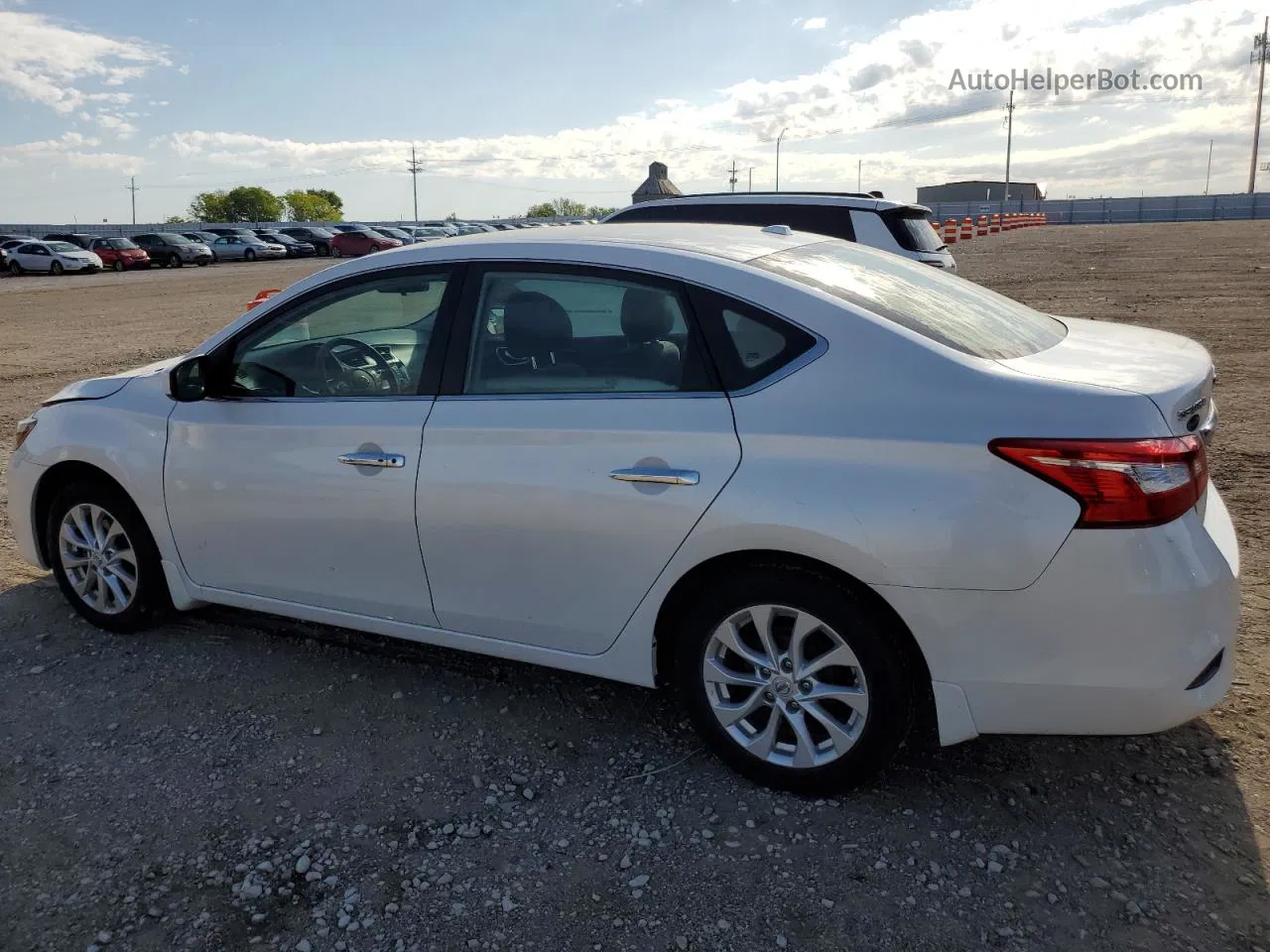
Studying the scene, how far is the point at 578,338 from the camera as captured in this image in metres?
3.43

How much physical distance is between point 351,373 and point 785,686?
6.49 feet

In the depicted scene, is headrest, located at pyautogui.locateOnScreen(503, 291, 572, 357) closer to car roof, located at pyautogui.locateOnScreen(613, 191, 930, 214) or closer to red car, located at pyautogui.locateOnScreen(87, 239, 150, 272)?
car roof, located at pyautogui.locateOnScreen(613, 191, 930, 214)

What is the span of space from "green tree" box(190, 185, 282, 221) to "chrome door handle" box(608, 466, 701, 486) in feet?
412

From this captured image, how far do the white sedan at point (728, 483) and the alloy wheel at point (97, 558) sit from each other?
173mm

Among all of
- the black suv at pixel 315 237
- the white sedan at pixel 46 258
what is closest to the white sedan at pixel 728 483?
the white sedan at pixel 46 258

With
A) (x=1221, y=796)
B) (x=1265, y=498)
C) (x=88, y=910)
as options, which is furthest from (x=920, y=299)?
(x=1265, y=498)

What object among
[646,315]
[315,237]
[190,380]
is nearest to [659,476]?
[646,315]

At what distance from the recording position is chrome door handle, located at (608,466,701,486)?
9.86 ft

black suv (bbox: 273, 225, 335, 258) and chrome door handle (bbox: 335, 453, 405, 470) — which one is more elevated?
black suv (bbox: 273, 225, 335, 258)

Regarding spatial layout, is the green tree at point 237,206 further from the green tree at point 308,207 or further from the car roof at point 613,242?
the car roof at point 613,242

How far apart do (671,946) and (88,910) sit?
1.55m

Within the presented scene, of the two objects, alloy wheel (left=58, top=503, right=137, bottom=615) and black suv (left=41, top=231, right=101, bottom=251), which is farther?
black suv (left=41, top=231, right=101, bottom=251)

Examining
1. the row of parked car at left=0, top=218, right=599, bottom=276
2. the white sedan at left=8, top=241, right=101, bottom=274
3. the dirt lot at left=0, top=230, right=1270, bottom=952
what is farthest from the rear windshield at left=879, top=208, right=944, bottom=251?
the white sedan at left=8, top=241, right=101, bottom=274

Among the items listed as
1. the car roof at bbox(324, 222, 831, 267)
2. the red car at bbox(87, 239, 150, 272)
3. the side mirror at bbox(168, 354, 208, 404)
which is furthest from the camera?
the red car at bbox(87, 239, 150, 272)
